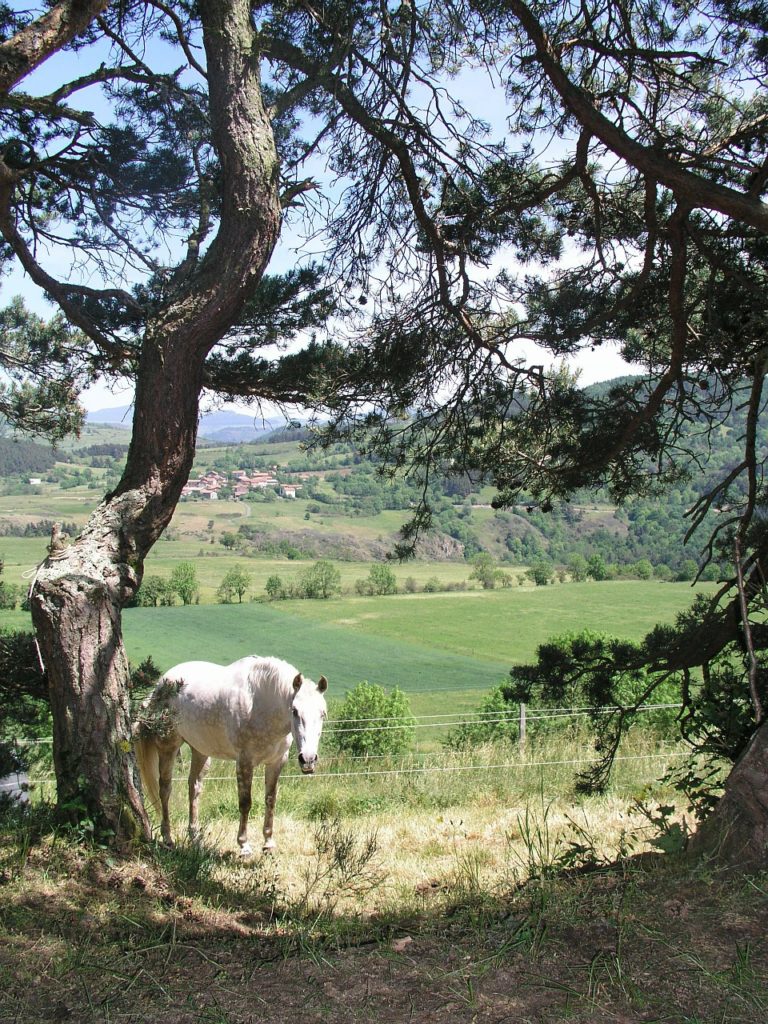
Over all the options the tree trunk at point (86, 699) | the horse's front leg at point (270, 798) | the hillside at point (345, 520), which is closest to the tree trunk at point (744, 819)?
the tree trunk at point (86, 699)

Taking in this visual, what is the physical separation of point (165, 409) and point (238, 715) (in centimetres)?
219

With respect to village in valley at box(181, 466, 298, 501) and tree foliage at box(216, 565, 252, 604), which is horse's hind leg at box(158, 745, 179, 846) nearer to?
tree foliage at box(216, 565, 252, 604)

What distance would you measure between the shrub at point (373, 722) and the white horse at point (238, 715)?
9287mm

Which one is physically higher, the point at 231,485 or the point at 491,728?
the point at 231,485

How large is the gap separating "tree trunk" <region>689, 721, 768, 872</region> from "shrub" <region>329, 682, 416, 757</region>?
38.7 feet

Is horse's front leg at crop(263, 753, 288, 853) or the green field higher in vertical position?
horse's front leg at crop(263, 753, 288, 853)

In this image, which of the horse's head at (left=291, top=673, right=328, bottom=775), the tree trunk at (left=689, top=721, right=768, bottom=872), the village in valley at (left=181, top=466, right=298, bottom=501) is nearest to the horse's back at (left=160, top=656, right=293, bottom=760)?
the horse's head at (left=291, top=673, right=328, bottom=775)

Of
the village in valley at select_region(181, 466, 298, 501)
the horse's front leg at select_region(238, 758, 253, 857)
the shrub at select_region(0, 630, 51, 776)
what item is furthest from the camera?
the village in valley at select_region(181, 466, 298, 501)

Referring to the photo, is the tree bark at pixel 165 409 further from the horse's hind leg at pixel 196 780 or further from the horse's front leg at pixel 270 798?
the horse's hind leg at pixel 196 780

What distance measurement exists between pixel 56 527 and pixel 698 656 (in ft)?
11.2

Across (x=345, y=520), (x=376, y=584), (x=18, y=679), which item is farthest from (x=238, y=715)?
(x=345, y=520)

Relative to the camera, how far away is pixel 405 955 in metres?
2.86

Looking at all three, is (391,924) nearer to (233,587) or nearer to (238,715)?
(238,715)

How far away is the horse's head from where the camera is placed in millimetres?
4639
